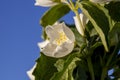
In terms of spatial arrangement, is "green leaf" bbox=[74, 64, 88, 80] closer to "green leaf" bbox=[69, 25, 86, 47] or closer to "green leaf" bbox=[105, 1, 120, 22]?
"green leaf" bbox=[69, 25, 86, 47]

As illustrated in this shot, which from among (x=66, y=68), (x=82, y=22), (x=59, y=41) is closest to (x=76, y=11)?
(x=82, y=22)

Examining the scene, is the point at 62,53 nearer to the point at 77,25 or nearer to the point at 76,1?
the point at 77,25

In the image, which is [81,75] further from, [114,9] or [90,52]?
[114,9]

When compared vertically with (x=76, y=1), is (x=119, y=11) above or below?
below

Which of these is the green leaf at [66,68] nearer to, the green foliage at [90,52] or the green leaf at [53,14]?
the green foliage at [90,52]

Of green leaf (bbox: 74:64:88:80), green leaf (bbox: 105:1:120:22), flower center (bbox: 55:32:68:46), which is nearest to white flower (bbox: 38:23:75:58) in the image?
flower center (bbox: 55:32:68:46)

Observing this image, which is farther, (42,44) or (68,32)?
(42,44)

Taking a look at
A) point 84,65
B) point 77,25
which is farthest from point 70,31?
point 84,65
